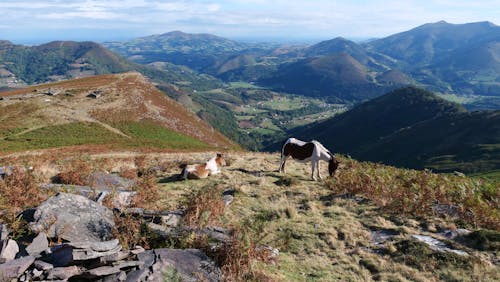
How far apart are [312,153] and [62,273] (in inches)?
555

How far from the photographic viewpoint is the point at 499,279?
8906 millimetres

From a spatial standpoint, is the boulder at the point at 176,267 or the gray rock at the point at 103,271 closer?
the gray rock at the point at 103,271

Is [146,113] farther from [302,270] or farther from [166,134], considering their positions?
[302,270]

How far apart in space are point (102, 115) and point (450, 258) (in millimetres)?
71481

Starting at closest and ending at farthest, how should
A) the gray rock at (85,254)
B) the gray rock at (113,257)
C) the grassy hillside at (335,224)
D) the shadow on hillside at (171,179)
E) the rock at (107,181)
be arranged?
the gray rock at (85,254)
the gray rock at (113,257)
the grassy hillside at (335,224)
the rock at (107,181)
the shadow on hillside at (171,179)

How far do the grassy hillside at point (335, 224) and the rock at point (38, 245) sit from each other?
71.9 inches

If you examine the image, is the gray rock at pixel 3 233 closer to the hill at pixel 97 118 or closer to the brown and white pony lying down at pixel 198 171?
the brown and white pony lying down at pixel 198 171

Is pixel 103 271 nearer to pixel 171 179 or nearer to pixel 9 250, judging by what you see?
pixel 9 250

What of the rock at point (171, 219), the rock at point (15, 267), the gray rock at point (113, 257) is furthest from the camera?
the rock at point (171, 219)

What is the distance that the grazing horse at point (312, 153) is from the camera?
18672 mm

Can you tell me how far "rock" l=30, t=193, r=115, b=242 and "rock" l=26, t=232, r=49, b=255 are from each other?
0.42m

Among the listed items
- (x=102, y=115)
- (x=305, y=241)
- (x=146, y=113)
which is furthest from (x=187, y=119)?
(x=305, y=241)

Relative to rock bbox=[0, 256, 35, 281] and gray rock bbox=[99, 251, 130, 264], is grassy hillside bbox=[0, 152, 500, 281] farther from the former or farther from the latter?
rock bbox=[0, 256, 35, 281]

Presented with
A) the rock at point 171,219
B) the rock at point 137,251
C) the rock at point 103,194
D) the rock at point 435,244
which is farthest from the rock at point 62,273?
the rock at point 435,244
